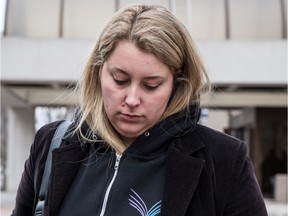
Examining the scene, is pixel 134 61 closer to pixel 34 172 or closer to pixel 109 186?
pixel 109 186

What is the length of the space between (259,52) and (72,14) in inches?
214

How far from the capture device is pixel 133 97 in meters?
2.15

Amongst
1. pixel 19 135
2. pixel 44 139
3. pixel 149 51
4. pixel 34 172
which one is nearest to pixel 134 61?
pixel 149 51

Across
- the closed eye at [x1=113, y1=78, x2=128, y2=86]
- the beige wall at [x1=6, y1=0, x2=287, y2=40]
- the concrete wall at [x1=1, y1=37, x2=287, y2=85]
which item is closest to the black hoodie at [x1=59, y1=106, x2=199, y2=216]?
the closed eye at [x1=113, y1=78, x2=128, y2=86]

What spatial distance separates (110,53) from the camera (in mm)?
2199

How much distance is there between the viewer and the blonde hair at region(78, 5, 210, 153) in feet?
7.00

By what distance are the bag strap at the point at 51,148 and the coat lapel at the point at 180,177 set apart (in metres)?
0.48

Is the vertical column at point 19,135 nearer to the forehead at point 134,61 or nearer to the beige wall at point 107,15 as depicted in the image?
the beige wall at point 107,15

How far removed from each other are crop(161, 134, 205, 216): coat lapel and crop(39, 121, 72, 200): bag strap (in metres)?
0.48

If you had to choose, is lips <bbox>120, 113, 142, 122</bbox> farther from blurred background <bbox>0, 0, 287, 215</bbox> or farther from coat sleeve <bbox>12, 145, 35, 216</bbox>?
blurred background <bbox>0, 0, 287, 215</bbox>

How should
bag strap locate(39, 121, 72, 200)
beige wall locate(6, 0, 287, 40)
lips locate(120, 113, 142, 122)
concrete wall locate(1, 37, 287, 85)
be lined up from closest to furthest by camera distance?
1. lips locate(120, 113, 142, 122)
2. bag strap locate(39, 121, 72, 200)
3. concrete wall locate(1, 37, 287, 85)
4. beige wall locate(6, 0, 287, 40)

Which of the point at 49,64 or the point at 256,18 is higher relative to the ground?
the point at 256,18

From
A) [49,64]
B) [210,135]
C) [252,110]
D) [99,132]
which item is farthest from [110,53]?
[252,110]

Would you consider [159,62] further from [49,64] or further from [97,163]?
[49,64]
